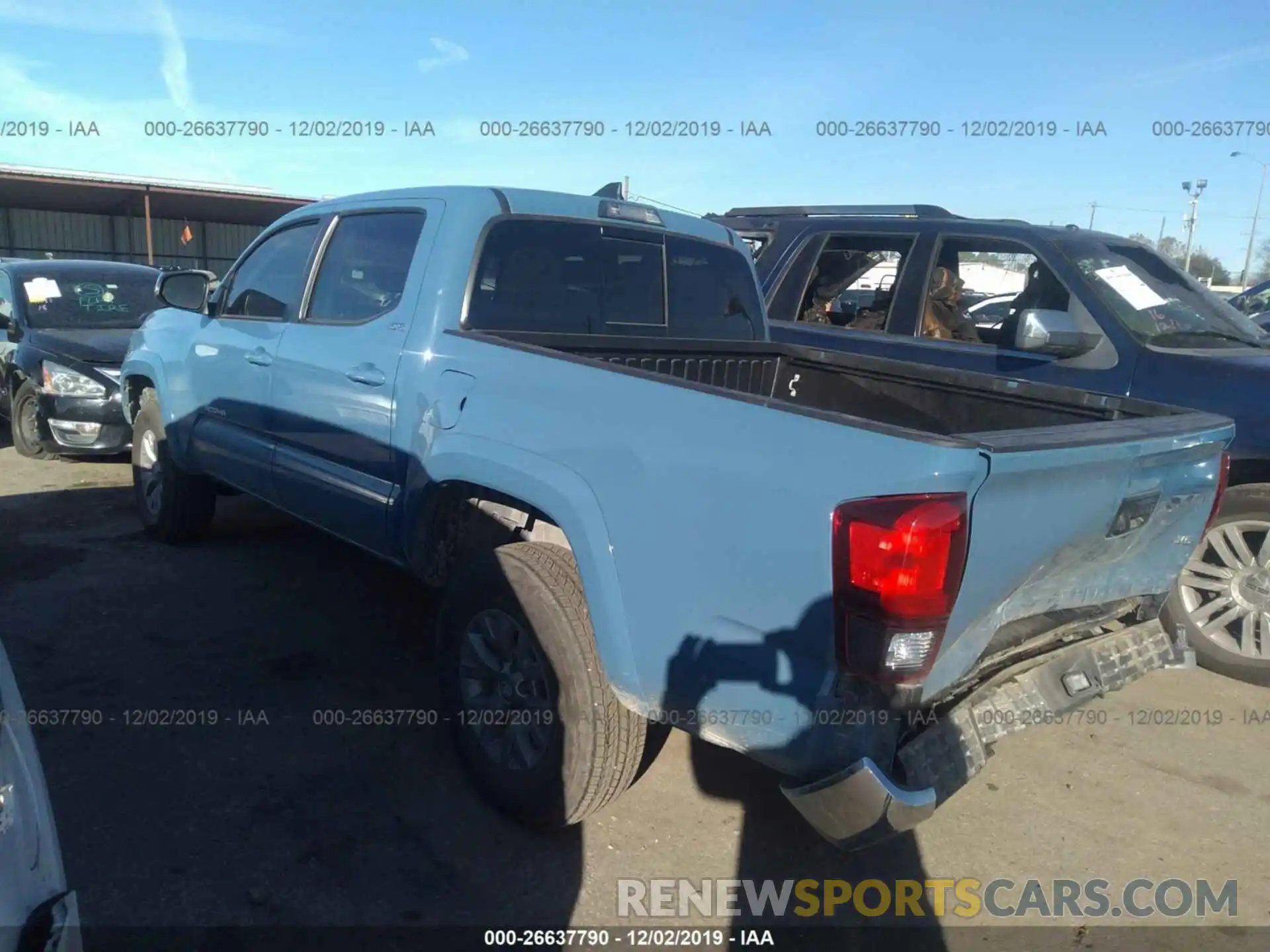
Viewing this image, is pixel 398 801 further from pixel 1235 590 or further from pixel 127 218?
pixel 127 218

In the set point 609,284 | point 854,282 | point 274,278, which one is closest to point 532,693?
point 609,284

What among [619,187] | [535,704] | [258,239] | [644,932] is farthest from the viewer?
[258,239]

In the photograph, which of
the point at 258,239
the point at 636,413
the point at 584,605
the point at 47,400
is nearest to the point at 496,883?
the point at 584,605

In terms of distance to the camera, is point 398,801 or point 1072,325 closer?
point 398,801

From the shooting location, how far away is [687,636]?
8.00ft

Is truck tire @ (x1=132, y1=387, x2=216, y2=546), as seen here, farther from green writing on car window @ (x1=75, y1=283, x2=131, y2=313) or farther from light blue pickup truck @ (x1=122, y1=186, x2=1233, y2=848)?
green writing on car window @ (x1=75, y1=283, x2=131, y2=313)

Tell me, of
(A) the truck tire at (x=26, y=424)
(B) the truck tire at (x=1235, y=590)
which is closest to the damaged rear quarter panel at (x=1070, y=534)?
(B) the truck tire at (x=1235, y=590)

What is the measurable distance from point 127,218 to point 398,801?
1352 inches

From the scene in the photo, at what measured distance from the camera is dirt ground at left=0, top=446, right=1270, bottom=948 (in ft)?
9.19

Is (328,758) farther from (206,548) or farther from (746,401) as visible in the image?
(206,548)

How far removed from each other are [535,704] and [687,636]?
2.40ft

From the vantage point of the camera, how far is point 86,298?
8203 millimetres

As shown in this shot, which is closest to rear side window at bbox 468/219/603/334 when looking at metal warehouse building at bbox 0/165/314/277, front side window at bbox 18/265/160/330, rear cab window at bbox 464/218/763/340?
rear cab window at bbox 464/218/763/340

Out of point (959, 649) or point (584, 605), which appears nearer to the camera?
point (959, 649)
